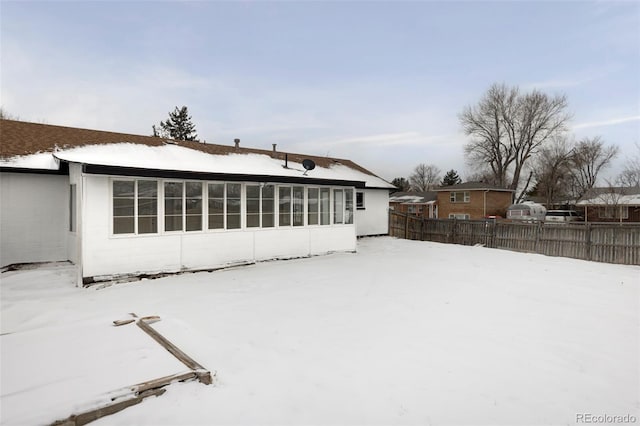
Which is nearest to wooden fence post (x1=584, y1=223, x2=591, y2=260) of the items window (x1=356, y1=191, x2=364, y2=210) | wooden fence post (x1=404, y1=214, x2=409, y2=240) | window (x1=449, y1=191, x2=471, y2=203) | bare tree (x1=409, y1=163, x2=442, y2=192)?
wooden fence post (x1=404, y1=214, x2=409, y2=240)

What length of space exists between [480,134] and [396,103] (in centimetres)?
2415

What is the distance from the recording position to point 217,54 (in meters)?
15.8

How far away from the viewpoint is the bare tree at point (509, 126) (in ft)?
121

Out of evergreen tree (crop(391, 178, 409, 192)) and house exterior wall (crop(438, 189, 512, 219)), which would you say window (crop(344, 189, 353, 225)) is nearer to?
house exterior wall (crop(438, 189, 512, 219))

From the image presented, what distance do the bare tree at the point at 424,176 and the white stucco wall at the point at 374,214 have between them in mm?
51290

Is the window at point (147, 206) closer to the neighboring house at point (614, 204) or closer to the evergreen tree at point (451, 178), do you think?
the neighboring house at point (614, 204)

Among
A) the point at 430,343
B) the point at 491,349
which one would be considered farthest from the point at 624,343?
the point at 430,343

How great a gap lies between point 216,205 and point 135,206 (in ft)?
6.65

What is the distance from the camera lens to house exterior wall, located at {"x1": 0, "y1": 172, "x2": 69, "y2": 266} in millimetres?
8898

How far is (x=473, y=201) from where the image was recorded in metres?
31.4

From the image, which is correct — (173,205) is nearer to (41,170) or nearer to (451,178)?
(41,170)

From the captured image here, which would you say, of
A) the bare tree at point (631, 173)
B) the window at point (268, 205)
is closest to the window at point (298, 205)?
the window at point (268, 205)

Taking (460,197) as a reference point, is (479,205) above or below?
below

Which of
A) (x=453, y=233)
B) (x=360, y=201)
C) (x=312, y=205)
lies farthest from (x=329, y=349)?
(x=453, y=233)
